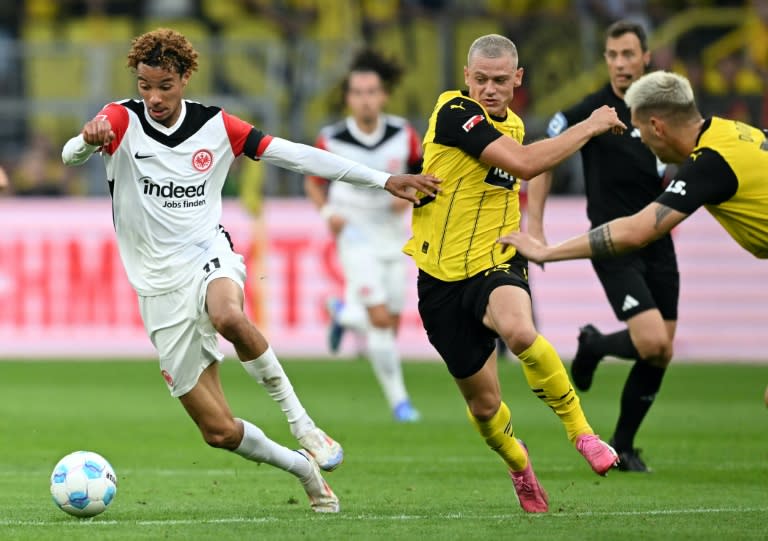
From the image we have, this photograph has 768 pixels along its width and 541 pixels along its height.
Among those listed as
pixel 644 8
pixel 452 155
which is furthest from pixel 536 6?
pixel 452 155

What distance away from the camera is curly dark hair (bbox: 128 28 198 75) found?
7340mm

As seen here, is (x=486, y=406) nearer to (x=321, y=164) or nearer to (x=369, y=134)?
(x=321, y=164)

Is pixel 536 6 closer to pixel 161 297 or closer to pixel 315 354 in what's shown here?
pixel 315 354

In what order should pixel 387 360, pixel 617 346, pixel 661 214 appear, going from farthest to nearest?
pixel 387 360
pixel 617 346
pixel 661 214

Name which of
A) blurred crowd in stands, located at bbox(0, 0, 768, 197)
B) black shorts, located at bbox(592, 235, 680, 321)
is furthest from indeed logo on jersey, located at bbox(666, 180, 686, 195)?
blurred crowd in stands, located at bbox(0, 0, 768, 197)

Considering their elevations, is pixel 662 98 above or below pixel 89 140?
above

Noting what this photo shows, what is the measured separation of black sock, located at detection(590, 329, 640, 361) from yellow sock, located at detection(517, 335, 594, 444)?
2148 mm

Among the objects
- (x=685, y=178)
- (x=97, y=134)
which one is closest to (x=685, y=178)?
(x=685, y=178)

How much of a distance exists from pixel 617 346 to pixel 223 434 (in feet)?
10.7

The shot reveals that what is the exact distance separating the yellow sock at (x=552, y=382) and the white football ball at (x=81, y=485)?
Answer: 2099 mm

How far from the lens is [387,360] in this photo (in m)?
12.6

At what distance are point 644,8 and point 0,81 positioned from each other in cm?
882

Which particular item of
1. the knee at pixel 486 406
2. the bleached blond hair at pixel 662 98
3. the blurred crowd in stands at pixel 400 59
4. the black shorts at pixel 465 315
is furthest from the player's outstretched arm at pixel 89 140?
the blurred crowd in stands at pixel 400 59

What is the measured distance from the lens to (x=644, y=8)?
818 inches
